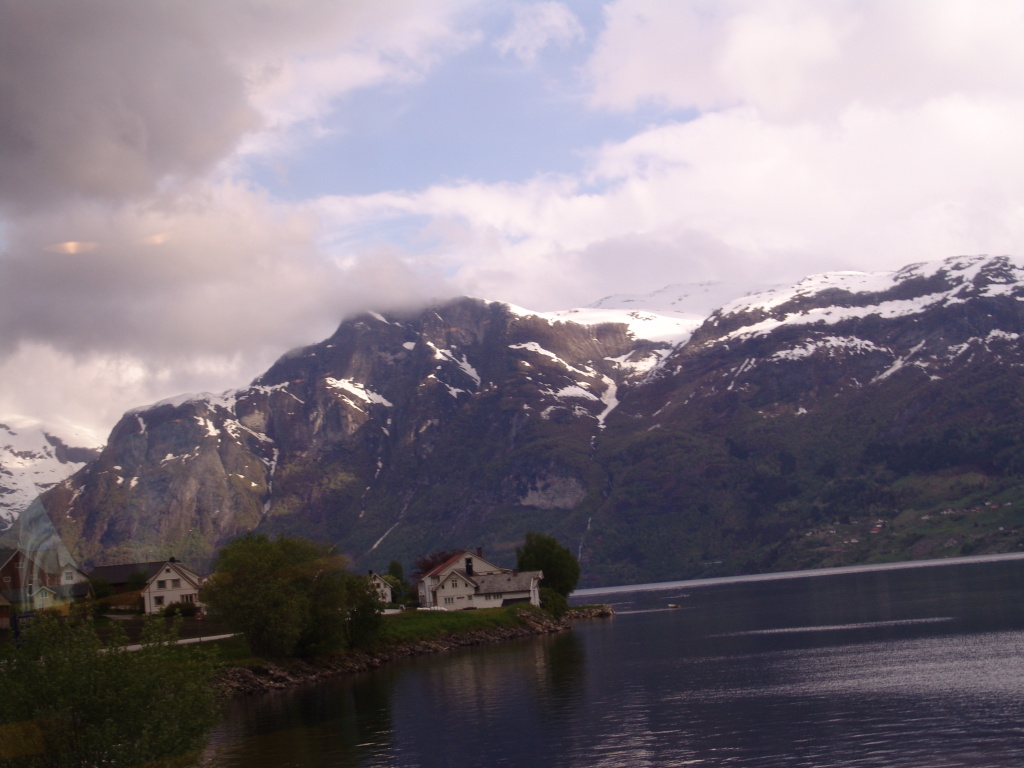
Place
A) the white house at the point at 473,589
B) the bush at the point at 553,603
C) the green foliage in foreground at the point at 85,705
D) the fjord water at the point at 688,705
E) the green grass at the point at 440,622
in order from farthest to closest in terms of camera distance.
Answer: the bush at the point at 553,603
the white house at the point at 473,589
the green grass at the point at 440,622
the fjord water at the point at 688,705
the green foliage in foreground at the point at 85,705

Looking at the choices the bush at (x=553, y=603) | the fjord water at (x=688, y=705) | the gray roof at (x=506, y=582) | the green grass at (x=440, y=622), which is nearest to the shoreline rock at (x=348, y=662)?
the green grass at (x=440, y=622)

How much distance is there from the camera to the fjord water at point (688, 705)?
48.1m

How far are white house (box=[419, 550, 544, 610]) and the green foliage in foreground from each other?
114058 millimetres

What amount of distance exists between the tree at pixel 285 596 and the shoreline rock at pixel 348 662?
2.12m

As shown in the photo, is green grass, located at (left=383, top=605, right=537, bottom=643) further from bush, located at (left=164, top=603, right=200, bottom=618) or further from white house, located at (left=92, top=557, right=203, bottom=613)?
white house, located at (left=92, top=557, right=203, bottom=613)

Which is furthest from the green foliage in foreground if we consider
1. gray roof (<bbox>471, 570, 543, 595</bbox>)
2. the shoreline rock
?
gray roof (<bbox>471, 570, 543, 595</bbox>)

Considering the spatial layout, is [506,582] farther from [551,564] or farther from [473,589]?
[551,564]

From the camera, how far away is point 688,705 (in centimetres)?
6275

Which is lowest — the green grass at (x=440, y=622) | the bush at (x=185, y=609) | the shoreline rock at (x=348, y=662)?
the shoreline rock at (x=348, y=662)

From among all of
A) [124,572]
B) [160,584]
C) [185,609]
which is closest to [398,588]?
[124,572]

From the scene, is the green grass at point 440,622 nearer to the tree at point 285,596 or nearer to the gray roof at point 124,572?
the tree at point 285,596

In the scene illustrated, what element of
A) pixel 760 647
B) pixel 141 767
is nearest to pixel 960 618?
pixel 760 647

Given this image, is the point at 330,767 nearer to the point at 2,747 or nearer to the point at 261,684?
the point at 2,747

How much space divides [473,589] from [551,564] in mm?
17654
